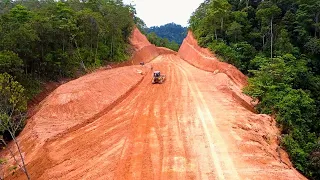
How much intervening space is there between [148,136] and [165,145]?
1638 millimetres

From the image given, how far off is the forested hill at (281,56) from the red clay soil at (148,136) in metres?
1.87

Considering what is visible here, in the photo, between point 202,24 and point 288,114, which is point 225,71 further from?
point 202,24

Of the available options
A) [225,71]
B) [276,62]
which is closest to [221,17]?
[225,71]

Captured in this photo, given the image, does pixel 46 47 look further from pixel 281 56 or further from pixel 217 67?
pixel 281 56

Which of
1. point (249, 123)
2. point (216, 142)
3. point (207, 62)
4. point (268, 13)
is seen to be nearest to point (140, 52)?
point (207, 62)

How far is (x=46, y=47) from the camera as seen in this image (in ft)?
114

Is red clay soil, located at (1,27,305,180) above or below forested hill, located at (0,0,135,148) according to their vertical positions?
below

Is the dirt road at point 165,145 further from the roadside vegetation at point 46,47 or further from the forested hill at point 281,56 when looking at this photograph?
the roadside vegetation at point 46,47

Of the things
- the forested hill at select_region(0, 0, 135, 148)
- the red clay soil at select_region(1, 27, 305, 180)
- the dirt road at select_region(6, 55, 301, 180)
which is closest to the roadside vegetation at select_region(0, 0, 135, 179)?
the forested hill at select_region(0, 0, 135, 148)

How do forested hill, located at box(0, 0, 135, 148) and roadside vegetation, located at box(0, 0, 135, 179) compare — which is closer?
roadside vegetation, located at box(0, 0, 135, 179)

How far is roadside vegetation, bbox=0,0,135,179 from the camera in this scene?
25.7 m

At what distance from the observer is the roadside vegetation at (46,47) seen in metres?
25.7

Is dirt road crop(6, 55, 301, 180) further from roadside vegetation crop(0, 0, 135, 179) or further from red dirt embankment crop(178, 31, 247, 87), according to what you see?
red dirt embankment crop(178, 31, 247, 87)

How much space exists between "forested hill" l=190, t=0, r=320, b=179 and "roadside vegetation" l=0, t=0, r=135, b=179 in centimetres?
1676
